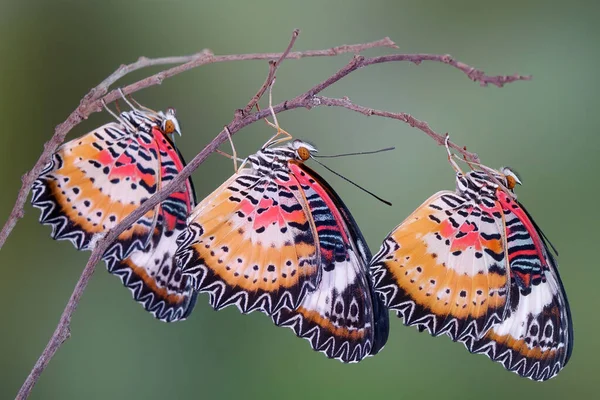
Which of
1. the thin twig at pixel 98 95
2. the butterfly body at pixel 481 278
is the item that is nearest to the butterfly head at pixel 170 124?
the thin twig at pixel 98 95

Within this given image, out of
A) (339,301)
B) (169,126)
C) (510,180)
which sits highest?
(510,180)

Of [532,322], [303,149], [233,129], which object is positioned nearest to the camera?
[233,129]

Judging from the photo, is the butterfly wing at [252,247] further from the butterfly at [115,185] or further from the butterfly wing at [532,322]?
the butterfly wing at [532,322]

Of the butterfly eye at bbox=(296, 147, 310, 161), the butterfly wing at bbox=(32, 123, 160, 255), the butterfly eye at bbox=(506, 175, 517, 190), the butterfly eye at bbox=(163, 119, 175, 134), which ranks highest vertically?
the butterfly eye at bbox=(506, 175, 517, 190)

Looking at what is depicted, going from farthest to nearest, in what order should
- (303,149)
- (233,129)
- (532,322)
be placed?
1. (532,322)
2. (303,149)
3. (233,129)

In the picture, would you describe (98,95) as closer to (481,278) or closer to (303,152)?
(303,152)

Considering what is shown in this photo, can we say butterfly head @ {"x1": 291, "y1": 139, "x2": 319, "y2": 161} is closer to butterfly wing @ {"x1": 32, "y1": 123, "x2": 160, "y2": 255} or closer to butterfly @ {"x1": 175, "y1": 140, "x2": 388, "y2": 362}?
butterfly @ {"x1": 175, "y1": 140, "x2": 388, "y2": 362}

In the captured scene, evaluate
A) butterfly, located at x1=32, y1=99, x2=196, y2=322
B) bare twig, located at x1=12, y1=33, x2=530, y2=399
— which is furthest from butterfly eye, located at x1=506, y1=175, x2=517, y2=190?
butterfly, located at x1=32, y1=99, x2=196, y2=322

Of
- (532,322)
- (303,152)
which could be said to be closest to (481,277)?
(532,322)

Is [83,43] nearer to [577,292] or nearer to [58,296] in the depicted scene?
[58,296]
